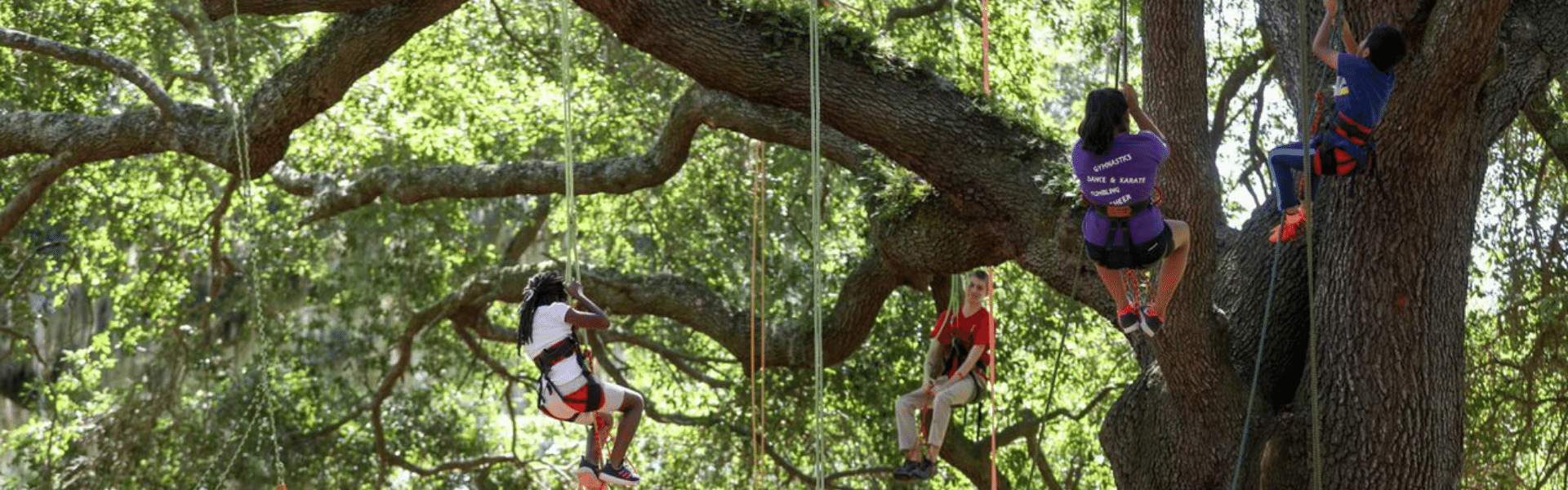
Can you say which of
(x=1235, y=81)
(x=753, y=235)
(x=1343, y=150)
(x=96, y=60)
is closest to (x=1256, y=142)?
(x=1235, y=81)

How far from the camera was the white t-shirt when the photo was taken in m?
7.96

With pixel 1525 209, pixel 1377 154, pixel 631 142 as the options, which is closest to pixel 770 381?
pixel 631 142

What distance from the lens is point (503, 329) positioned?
14.0 metres

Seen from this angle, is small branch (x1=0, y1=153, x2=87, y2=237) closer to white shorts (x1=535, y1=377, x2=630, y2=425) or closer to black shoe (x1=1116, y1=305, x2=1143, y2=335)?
white shorts (x1=535, y1=377, x2=630, y2=425)

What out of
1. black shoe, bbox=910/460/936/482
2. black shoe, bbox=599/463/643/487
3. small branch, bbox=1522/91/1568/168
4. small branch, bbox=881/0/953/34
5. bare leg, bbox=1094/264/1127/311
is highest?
small branch, bbox=881/0/953/34

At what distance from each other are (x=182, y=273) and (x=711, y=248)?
4.13 metres

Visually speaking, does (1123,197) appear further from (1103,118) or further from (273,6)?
(273,6)

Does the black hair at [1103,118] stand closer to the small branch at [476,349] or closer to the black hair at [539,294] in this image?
the black hair at [539,294]

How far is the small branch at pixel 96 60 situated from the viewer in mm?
11312

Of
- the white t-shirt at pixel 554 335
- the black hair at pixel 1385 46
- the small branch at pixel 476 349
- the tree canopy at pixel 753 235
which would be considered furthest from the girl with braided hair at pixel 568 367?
the small branch at pixel 476 349

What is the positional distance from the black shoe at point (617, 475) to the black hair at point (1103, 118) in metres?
2.60

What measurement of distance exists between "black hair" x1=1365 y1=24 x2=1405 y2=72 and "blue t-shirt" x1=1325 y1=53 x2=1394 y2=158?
50mm

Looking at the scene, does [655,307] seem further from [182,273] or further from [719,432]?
[182,273]

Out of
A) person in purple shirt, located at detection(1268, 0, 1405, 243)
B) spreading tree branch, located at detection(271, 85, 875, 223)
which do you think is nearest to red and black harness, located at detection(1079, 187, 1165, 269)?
person in purple shirt, located at detection(1268, 0, 1405, 243)
